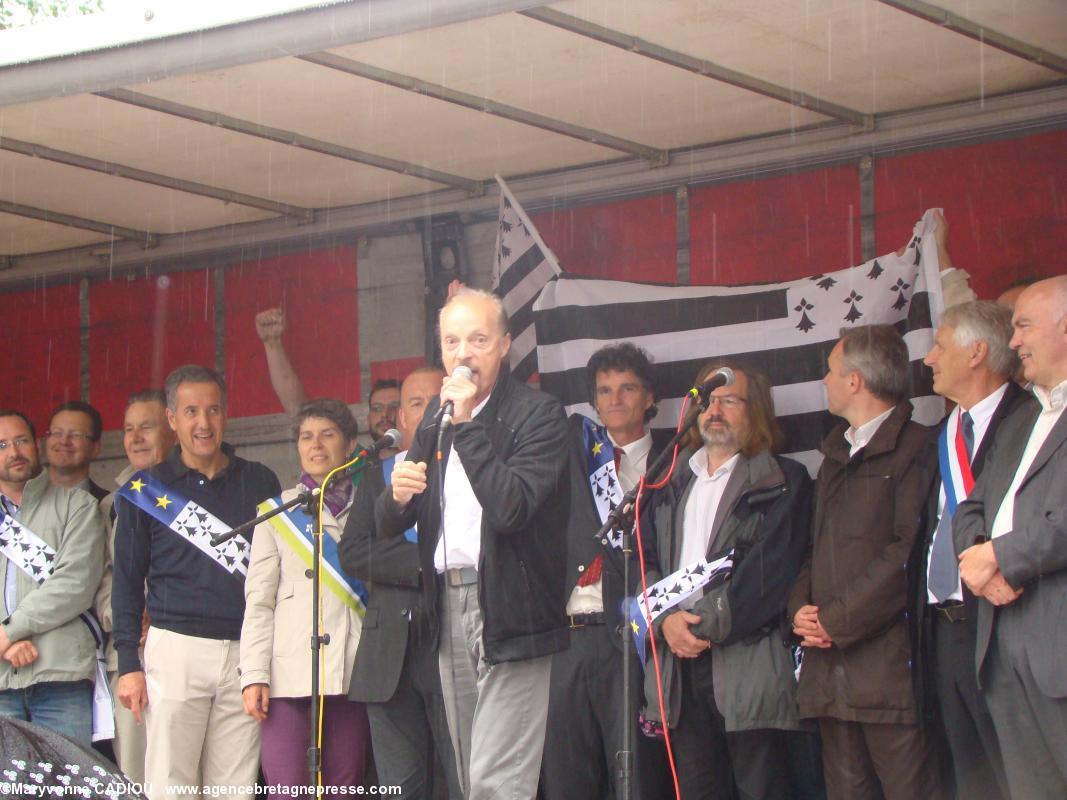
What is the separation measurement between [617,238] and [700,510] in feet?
5.53

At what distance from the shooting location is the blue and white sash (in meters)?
5.87

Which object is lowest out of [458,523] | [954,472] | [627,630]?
[627,630]

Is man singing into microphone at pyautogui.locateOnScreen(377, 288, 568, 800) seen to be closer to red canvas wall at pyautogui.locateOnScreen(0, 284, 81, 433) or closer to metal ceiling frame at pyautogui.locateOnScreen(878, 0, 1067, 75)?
metal ceiling frame at pyautogui.locateOnScreen(878, 0, 1067, 75)

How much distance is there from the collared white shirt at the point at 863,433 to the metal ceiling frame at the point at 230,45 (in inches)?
77.8

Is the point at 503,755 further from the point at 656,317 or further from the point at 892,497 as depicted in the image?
the point at 656,317

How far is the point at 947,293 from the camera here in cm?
573

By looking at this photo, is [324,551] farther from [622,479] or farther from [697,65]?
[697,65]

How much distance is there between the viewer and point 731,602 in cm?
529

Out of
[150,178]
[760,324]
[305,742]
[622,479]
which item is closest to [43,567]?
[305,742]

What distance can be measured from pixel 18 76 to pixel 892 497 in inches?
136

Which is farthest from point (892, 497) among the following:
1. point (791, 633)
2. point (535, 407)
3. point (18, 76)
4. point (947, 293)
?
point (18, 76)

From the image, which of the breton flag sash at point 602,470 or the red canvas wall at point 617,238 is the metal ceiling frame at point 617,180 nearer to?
the red canvas wall at point 617,238

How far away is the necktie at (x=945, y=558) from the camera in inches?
191

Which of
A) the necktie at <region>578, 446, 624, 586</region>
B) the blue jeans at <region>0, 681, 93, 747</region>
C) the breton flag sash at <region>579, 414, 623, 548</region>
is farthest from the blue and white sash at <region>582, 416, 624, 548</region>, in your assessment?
the blue jeans at <region>0, 681, 93, 747</region>
